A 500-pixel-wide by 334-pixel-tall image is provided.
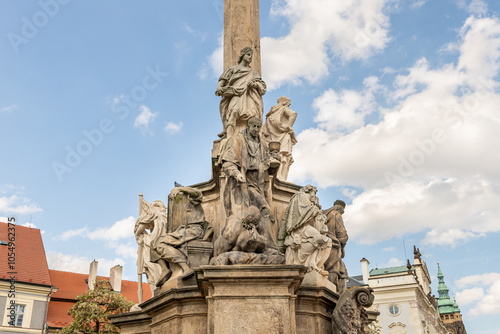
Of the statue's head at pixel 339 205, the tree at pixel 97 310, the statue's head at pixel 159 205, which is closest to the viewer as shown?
the statue's head at pixel 339 205

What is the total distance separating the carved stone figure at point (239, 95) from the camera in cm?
895

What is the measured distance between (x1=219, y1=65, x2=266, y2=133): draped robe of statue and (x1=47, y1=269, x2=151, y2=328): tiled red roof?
2697 cm

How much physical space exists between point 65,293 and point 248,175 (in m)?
30.6

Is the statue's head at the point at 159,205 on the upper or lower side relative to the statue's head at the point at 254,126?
lower

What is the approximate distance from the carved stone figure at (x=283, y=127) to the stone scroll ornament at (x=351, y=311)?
148 inches

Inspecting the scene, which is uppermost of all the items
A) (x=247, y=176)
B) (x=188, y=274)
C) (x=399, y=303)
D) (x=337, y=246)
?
(x=399, y=303)

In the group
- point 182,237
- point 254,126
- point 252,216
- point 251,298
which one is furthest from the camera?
point 254,126

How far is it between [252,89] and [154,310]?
4.25 meters

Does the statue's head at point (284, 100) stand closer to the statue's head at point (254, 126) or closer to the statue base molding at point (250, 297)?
the statue's head at point (254, 126)

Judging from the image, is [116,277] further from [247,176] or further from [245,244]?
[245,244]

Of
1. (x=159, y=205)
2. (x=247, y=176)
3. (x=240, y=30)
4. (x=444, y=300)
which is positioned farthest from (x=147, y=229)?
(x=444, y=300)

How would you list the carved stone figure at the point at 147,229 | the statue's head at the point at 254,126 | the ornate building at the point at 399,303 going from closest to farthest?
the statue's head at the point at 254,126 < the carved stone figure at the point at 147,229 < the ornate building at the point at 399,303

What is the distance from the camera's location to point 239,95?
9.02 meters

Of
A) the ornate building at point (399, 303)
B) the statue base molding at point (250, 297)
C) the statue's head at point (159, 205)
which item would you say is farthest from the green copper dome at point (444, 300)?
the statue base molding at point (250, 297)
